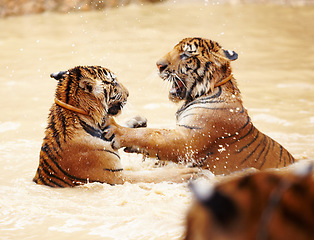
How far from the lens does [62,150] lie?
303cm

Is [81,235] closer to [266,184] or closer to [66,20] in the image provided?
[266,184]

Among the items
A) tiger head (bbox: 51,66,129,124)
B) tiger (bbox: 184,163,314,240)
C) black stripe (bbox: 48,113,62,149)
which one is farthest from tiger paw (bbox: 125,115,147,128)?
tiger (bbox: 184,163,314,240)

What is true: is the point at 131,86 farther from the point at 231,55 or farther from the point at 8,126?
the point at 231,55

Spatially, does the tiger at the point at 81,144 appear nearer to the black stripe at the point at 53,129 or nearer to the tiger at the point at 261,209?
the black stripe at the point at 53,129

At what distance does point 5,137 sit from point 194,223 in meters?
3.93

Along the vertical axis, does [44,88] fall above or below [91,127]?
below

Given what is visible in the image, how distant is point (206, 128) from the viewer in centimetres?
328

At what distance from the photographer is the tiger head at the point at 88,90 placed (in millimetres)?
3107

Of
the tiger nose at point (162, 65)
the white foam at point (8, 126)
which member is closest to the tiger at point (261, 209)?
the tiger nose at point (162, 65)

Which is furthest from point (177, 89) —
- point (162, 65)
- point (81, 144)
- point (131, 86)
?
point (131, 86)

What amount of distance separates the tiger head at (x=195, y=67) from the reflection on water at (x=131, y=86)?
0.17m

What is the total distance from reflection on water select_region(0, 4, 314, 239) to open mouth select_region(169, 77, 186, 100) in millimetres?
172

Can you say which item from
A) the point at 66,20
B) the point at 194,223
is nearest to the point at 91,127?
the point at 194,223

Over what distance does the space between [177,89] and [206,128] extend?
1.34 ft
